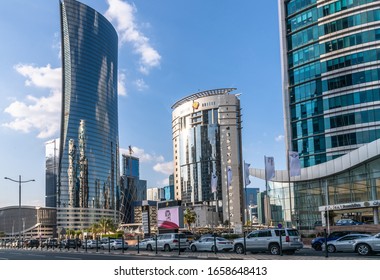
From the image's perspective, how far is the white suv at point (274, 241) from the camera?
2973cm

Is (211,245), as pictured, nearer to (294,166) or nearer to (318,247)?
(318,247)

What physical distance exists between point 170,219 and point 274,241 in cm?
4326

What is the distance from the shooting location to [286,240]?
29.8 metres

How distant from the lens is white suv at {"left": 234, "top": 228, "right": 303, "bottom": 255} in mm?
29734

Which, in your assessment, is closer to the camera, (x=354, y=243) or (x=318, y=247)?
(x=354, y=243)

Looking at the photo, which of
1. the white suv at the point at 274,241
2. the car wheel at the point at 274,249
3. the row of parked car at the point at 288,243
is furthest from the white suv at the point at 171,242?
the car wheel at the point at 274,249

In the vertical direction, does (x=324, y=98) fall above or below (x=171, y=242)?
above

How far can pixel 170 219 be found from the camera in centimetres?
7188

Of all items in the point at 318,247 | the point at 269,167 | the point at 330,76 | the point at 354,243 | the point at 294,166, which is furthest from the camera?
the point at 330,76

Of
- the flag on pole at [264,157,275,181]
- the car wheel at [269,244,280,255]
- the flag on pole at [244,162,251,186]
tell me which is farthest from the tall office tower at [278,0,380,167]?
the car wheel at [269,244,280,255]

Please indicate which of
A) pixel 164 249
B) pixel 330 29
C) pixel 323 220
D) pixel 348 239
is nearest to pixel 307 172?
pixel 323 220

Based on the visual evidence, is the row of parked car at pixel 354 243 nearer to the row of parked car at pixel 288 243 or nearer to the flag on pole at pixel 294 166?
the row of parked car at pixel 288 243

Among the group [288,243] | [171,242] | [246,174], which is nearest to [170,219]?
[246,174]

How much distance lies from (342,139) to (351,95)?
7.54 metres
